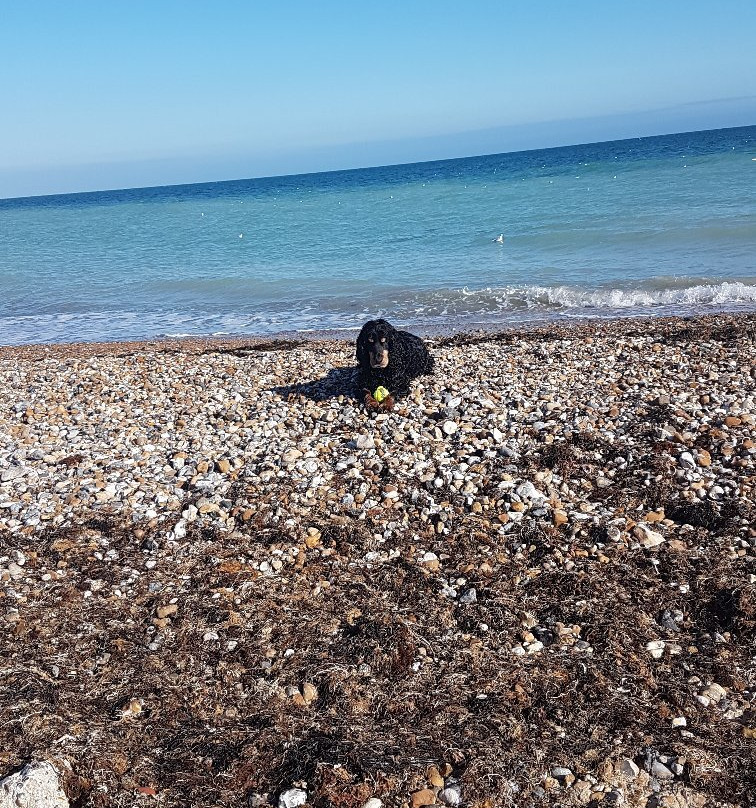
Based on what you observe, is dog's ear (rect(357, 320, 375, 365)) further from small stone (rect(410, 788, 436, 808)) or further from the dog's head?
small stone (rect(410, 788, 436, 808))

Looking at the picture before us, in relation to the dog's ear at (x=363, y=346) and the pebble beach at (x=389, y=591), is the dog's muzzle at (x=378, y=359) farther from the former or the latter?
the pebble beach at (x=389, y=591)

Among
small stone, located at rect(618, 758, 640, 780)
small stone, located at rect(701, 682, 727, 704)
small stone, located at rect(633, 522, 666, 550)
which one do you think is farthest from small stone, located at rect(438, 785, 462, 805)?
small stone, located at rect(633, 522, 666, 550)

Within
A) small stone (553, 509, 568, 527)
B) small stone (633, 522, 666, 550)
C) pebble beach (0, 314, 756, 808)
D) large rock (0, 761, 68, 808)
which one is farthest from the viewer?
small stone (553, 509, 568, 527)

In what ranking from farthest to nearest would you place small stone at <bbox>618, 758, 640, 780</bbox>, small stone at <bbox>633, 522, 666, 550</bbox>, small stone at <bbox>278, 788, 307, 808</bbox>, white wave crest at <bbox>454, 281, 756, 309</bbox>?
white wave crest at <bbox>454, 281, 756, 309</bbox>, small stone at <bbox>633, 522, 666, 550</bbox>, small stone at <bbox>618, 758, 640, 780</bbox>, small stone at <bbox>278, 788, 307, 808</bbox>

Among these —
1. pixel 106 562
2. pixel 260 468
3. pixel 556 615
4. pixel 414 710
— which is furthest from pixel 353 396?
pixel 414 710

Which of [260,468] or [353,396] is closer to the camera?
[260,468]

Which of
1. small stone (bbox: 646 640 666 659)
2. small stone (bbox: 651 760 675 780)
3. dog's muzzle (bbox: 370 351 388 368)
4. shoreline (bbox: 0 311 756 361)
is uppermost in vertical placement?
dog's muzzle (bbox: 370 351 388 368)

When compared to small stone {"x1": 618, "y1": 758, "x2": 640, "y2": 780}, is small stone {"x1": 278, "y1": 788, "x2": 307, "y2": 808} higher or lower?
higher

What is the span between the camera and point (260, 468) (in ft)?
26.8

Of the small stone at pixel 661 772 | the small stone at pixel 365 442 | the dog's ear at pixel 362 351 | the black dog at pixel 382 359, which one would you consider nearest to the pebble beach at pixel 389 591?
the small stone at pixel 661 772

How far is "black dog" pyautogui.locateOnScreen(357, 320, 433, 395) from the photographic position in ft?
30.8

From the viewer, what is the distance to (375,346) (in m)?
9.34

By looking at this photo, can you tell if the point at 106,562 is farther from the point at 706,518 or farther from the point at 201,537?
the point at 706,518

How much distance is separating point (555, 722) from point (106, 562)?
415 cm
